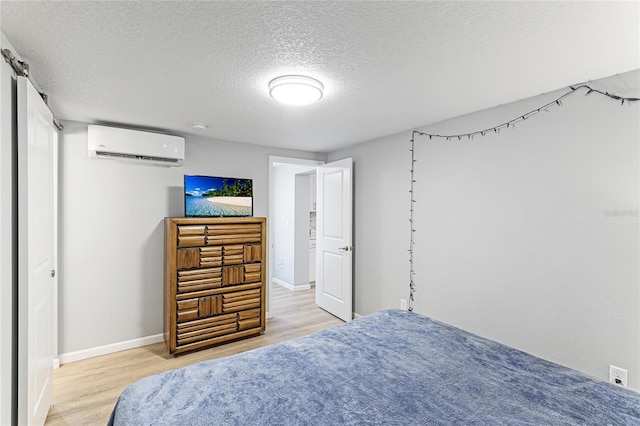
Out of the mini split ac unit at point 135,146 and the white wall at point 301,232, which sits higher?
the mini split ac unit at point 135,146

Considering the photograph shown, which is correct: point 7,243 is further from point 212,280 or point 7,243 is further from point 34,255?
point 212,280

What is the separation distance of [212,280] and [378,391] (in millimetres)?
2456

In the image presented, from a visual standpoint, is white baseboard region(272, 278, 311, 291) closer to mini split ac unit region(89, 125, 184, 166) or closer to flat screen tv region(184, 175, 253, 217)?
flat screen tv region(184, 175, 253, 217)

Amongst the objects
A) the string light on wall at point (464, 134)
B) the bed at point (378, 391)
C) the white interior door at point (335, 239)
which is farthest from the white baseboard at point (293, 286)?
the bed at point (378, 391)

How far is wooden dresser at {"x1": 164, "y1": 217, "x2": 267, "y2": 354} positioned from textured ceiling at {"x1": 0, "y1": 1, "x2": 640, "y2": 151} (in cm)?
126

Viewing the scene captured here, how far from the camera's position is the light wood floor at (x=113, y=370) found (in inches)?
94.3

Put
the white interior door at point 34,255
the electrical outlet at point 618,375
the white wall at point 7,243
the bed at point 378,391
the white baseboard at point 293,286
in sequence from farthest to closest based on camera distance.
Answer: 1. the white baseboard at point 293,286
2. the electrical outlet at point 618,375
3. the white interior door at point 34,255
4. the white wall at point 7,243
5. the bed at point 378,391

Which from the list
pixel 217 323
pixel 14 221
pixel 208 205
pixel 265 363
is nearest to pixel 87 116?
pixel 208 205

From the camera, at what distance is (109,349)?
335cm

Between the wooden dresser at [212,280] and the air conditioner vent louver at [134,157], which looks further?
the wooden dresser at [212,280]

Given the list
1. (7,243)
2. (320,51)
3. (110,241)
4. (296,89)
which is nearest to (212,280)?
(110,241)

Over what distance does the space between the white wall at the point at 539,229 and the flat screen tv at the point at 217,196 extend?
72.0 inches

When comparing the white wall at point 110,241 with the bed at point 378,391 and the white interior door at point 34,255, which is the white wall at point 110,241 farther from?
the bed at point 378,391

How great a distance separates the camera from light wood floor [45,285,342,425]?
2396 mm
